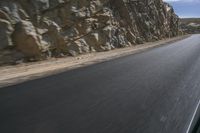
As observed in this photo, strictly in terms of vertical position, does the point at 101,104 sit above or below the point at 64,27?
below

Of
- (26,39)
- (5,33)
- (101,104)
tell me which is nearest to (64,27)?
(26,39)

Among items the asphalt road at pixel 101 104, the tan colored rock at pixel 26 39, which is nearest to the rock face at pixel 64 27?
the tan colored rock at pixel 26 39

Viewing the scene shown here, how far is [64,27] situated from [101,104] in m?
17.7

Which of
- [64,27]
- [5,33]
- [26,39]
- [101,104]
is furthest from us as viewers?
[64,27]

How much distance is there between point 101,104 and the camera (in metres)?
8.55

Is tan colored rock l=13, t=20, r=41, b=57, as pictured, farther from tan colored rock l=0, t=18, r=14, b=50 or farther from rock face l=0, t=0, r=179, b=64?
tan colored rock l=0, t=18, r=14, b=50

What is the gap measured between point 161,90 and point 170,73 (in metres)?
4.05

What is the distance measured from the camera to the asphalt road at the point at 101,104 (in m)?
6.63

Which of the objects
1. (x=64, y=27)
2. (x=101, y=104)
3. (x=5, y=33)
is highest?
(x=5, y=33)

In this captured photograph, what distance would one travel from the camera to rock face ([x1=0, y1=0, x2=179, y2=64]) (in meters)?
20.0

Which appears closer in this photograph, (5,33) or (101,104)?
(101,104)

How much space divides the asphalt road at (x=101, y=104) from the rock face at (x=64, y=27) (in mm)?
7338

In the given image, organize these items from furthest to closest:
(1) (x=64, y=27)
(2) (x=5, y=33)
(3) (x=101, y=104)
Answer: (1) (x=64, y=27) → (2) (x=5, y=33) → (3) (x=101, y=104)

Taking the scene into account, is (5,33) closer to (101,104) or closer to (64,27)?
(64,27)
